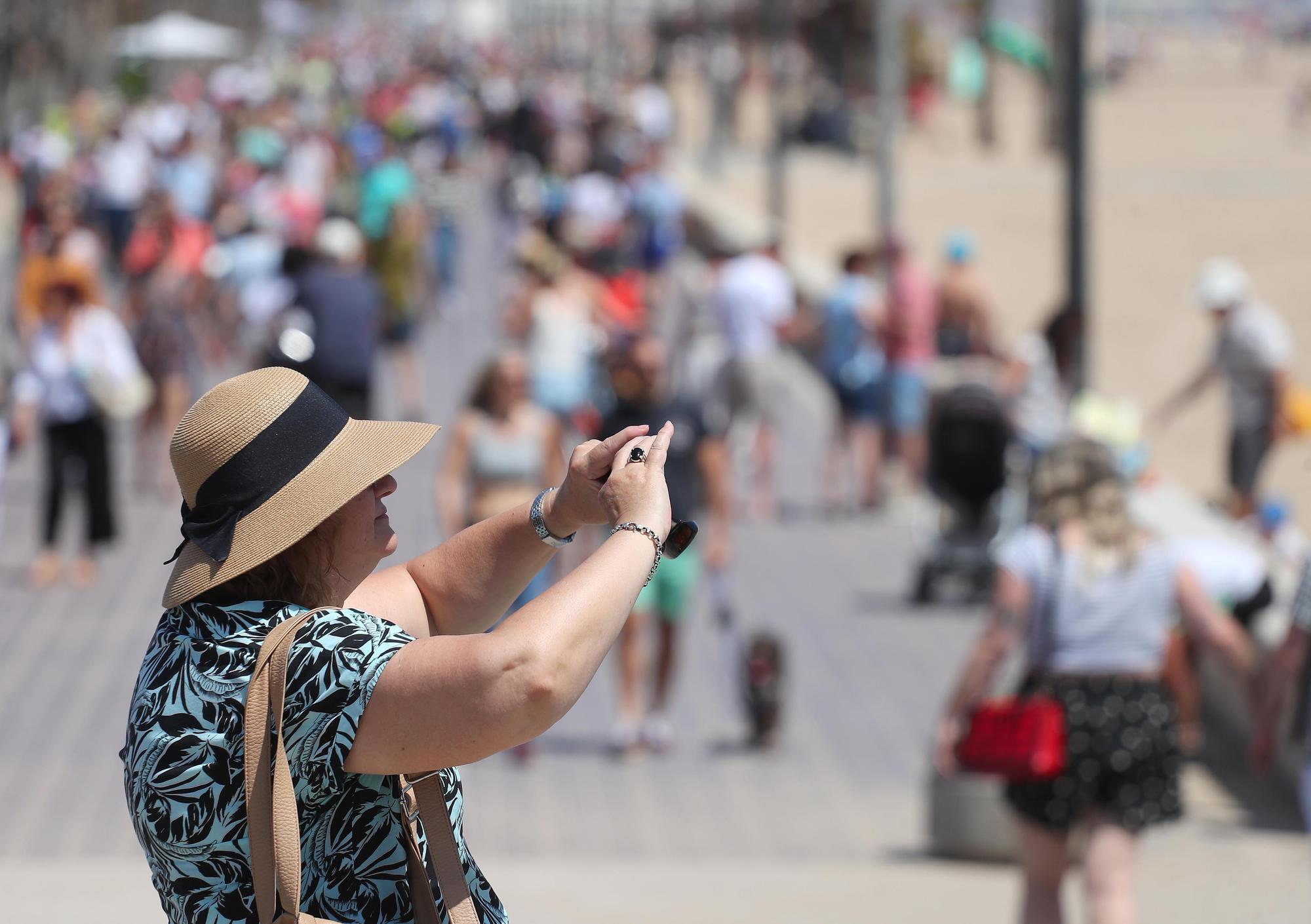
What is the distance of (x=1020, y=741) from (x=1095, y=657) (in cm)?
32

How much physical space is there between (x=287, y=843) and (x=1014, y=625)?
3305 millimetres

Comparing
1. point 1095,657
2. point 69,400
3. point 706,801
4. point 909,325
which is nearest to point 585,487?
point 1095,657

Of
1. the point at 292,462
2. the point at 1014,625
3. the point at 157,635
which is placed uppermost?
the point at 292,462

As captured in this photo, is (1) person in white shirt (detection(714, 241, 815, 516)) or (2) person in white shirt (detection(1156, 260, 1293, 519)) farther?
(1) person in white shirt (detection(714, 241, 815, 516))

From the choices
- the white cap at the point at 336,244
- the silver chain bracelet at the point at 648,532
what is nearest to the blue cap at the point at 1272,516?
the white cap at the point at 336,244

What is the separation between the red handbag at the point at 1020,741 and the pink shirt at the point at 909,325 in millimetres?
8134

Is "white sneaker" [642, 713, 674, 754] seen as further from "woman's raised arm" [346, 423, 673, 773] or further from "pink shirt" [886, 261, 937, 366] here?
"woman's raised arm" [346, 423, 673, 773]

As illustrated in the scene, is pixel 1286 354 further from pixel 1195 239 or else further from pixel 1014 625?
pixel 1195 239

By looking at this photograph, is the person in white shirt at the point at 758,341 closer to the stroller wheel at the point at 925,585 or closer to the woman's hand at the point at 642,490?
the stroller wheel at the point at 925,585

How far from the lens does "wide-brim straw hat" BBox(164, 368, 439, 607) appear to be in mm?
2229

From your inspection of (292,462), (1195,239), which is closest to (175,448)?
(292,462)

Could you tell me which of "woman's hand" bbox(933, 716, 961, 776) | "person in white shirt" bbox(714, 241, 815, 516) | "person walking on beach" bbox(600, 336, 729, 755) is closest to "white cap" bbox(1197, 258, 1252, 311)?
"person in white shirt" bbox(714, 241, 815, 516)

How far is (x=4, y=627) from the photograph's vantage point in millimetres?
10125

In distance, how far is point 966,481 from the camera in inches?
420
